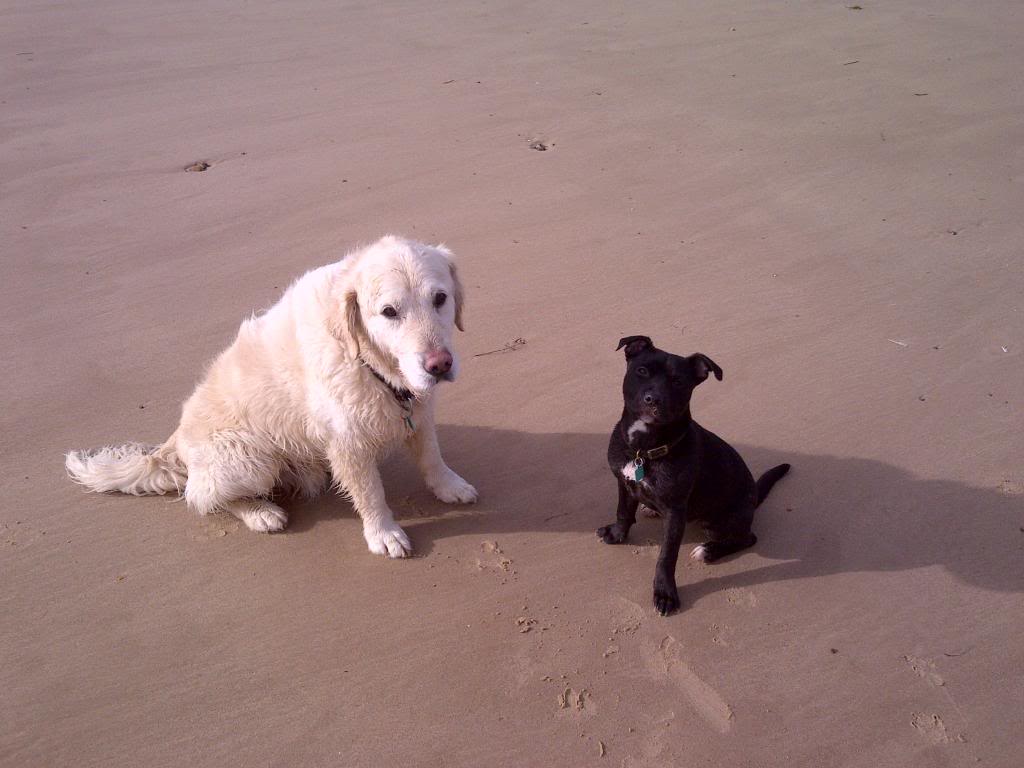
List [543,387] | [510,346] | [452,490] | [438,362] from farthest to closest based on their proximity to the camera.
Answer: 1. [510,346]
2. [543,387]
3. [452,490]
4. [438,362]

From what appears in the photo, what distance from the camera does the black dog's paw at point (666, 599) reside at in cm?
312

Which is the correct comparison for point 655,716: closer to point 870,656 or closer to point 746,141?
point 870,656

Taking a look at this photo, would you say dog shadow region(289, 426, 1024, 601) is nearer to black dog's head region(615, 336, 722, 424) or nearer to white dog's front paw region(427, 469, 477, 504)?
white dog's front paw region(427, 469, 477, 504)

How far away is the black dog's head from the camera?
285 cm

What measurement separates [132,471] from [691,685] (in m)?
2.88

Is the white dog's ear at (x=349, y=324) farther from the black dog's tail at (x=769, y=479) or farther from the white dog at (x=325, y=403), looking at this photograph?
the black dog's tail at (x=769, y=479)

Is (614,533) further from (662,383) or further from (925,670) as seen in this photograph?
(925,670)

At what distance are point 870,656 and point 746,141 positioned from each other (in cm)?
541

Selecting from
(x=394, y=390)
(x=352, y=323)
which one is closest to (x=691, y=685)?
(x=394, y=390)

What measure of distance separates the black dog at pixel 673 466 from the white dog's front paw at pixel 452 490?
2.64ft

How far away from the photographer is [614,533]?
11.4ft

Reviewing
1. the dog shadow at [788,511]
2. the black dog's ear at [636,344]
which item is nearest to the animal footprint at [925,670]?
the dog shadow at [788,511]

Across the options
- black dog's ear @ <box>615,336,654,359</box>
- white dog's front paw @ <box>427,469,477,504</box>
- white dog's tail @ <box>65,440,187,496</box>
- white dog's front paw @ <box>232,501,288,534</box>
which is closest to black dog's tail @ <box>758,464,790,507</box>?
black dog's ear @ <box>615,336,654,359</box>

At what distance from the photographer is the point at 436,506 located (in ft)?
12.5
